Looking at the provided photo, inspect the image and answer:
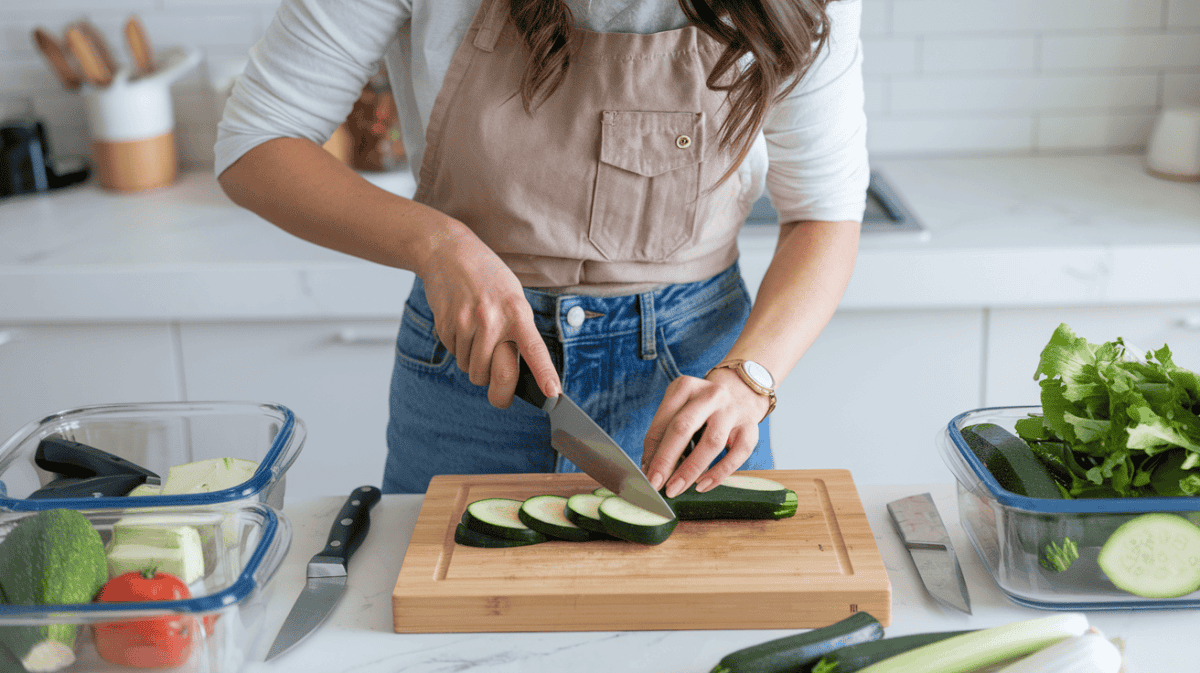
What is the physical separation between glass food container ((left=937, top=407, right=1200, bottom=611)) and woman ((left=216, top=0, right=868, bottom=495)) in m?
0.23

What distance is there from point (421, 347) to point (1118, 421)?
765mm

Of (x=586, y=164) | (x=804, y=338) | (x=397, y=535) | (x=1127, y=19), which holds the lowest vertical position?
(x=397, y=535)

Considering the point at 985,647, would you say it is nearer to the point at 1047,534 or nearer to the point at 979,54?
the point at 1047,534

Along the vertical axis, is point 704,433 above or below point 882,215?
below

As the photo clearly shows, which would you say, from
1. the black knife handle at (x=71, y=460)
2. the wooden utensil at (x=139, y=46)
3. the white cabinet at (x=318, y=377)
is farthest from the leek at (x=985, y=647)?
the wooden utensil at (x=139, y=46)

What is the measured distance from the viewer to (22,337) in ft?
6.61

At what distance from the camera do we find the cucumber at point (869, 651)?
0.78 meters

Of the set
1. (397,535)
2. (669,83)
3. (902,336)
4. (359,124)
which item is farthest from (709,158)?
(359,124)

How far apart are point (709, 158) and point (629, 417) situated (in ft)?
1.08

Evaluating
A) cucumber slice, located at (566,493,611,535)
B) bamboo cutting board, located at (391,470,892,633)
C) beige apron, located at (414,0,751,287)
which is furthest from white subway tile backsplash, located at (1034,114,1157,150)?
cucumber slice, located at (566,493,611,535)

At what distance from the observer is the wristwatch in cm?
106

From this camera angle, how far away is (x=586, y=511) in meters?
0.98

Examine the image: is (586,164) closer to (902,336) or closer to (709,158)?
(709,158)

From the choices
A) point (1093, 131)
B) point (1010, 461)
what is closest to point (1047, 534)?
point (1010, 461)
